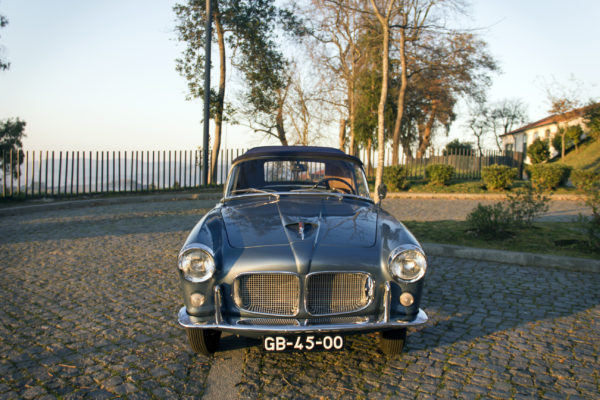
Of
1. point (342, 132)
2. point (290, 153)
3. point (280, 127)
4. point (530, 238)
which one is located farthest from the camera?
point (342, 132)

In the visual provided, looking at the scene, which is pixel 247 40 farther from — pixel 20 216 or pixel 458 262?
pixel 458 262

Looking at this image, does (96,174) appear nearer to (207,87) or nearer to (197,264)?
(207,87)

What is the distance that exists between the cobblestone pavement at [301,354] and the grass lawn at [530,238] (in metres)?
0.94

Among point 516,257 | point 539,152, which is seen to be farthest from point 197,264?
point 539,152

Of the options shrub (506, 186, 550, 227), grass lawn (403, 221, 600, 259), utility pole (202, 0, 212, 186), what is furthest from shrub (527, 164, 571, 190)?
utility pole (202, 0, 212, 186)

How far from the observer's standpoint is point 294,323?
328 centimetres

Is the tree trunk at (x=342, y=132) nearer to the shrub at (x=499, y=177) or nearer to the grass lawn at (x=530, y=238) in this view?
the shrub at (x=499, y=177)

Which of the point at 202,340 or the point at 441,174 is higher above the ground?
the point at 441,174

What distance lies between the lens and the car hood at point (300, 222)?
3.54m

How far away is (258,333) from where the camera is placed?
321 centimetres

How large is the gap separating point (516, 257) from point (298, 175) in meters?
3.90

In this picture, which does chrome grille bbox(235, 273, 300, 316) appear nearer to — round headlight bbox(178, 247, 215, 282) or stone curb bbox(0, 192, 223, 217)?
round headlight bbox(178, 247, 215, 282)

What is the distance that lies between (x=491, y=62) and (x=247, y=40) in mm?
12292

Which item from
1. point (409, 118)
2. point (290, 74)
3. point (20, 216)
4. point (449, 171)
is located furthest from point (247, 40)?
point (409, 118)
